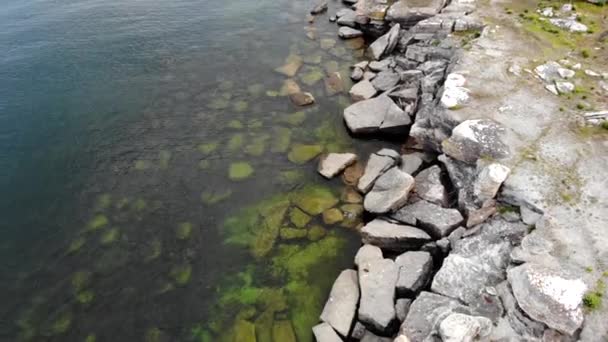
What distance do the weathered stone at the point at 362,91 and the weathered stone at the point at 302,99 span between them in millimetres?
2194

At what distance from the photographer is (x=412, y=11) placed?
24219mm

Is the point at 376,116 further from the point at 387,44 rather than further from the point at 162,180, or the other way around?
the point at 162,180

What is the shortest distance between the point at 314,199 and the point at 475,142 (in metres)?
6.30

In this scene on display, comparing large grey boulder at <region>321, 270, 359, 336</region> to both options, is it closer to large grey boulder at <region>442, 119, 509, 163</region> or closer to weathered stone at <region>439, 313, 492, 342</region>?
weathered stone at <region>439, 313, 492, 342</region>

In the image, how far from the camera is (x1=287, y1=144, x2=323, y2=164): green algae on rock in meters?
17.3

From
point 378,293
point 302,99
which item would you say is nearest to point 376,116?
point 302,99

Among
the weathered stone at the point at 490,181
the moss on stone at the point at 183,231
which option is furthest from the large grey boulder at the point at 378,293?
the moss on stone at the point at 183,231

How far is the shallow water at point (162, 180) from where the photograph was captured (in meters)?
12.5

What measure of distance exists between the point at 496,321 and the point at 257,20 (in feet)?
82.9

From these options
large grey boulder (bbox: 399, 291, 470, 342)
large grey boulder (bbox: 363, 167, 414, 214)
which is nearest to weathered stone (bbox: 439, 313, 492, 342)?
large grey boulder (bbox: 399, 291, 470, 342)

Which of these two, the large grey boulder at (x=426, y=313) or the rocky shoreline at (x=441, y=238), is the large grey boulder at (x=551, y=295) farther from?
the large grey boulder at (x=426, y=313)

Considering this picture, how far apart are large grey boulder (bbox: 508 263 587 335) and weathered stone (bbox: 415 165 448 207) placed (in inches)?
180

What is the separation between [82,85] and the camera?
2219 centimetres

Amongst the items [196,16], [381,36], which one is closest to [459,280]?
[381,36]
